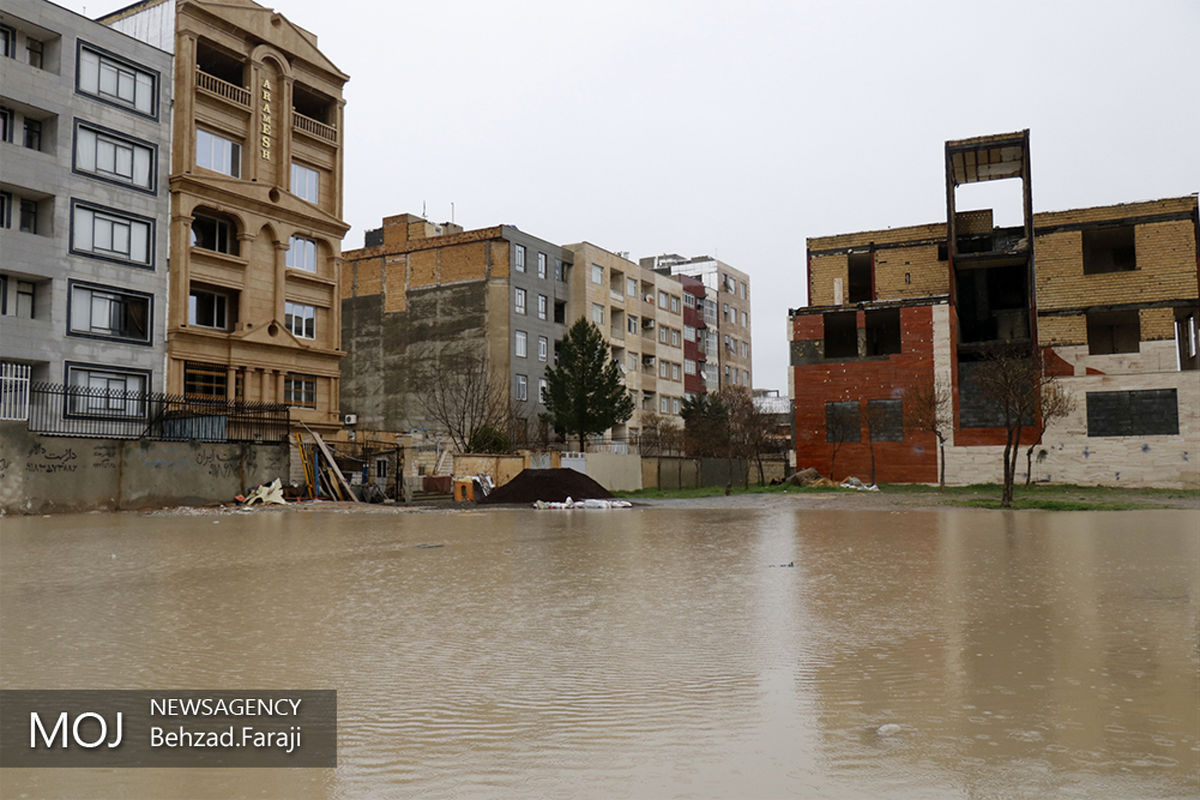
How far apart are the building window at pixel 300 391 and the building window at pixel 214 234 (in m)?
5.90

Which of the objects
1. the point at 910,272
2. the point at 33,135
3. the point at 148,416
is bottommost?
the point at 148,416

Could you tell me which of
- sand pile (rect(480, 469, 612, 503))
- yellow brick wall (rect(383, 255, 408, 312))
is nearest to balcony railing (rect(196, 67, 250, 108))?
sand pile (rect(480, 469, 612, 503))

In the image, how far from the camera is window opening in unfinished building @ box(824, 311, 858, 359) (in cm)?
4950

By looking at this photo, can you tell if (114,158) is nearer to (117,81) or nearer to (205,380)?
(117,81)

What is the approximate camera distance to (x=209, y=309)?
37781mm

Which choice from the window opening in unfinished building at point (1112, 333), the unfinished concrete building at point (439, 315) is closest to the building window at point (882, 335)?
the window opening in unfinished building at point (1112, 333)

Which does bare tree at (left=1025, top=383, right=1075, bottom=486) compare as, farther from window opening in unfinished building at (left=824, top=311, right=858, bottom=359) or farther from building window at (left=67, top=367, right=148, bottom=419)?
building window at (left=67, top=367, right=148, bottom=419)

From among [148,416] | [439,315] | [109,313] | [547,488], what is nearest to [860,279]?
[439,315]

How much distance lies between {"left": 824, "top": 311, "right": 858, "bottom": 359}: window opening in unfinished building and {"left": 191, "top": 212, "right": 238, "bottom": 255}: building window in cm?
2997

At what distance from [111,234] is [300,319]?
29.7 feet

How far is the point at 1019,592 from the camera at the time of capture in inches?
324

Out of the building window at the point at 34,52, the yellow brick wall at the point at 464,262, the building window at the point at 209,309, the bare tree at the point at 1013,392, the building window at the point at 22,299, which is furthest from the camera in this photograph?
the yellow brick wall at the point at 464,262

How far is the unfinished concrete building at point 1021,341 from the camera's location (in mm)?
41094

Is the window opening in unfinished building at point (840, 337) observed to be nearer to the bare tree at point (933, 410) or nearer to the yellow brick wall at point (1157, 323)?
the bare tree at point (933, 410)
